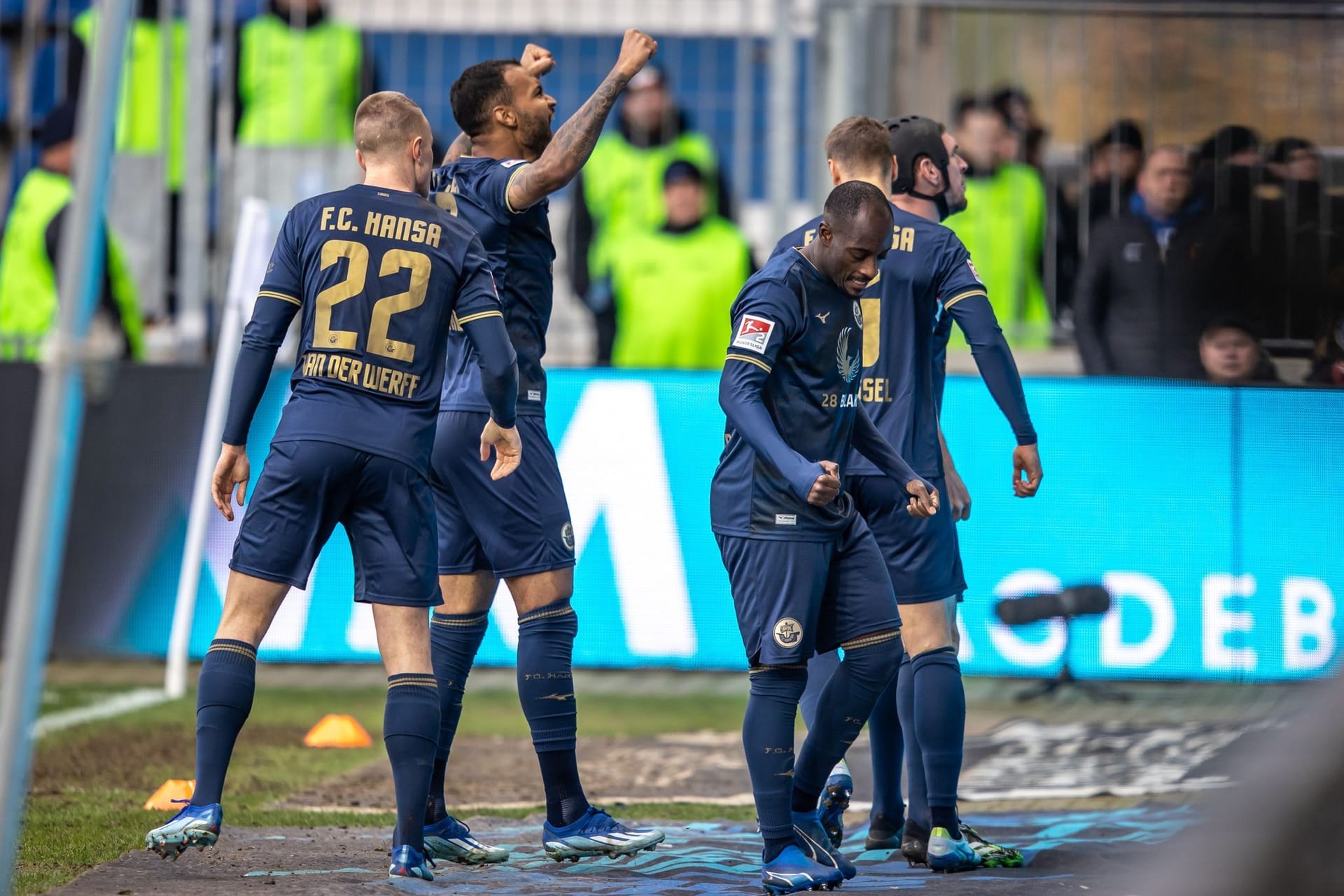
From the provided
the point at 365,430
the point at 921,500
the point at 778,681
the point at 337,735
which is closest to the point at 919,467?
the point at 921,500

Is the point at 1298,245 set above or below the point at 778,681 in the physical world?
above

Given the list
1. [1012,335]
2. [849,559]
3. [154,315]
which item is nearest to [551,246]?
[849,559]

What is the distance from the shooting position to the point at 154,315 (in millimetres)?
10320

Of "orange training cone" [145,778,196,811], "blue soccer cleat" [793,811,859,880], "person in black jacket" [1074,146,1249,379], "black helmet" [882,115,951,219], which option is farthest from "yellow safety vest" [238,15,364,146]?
"blue soccer cleat" [793,811,859,880]

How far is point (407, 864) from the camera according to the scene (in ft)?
16.1

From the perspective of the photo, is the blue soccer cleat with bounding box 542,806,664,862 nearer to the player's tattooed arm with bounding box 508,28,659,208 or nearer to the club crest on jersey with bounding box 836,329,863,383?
the club crest on jersey with bounding box 836,329,863,383

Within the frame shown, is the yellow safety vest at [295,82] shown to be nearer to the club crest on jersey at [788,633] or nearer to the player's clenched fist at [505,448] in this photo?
the player's clenched fist at [505,448]

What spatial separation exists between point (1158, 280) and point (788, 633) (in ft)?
17.2

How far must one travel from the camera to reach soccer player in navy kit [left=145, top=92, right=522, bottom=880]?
4.93 meters

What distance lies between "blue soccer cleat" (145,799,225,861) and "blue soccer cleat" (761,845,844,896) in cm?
155

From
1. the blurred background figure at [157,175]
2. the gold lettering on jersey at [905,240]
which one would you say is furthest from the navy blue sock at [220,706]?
the blurred background figure at [157,175]

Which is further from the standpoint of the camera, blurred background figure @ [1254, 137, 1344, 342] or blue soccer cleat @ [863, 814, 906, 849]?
blurred background figure @ [1254, 137, 1344, 342]

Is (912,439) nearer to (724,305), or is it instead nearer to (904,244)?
(904,244)

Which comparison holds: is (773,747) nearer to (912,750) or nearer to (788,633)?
(788,633)
